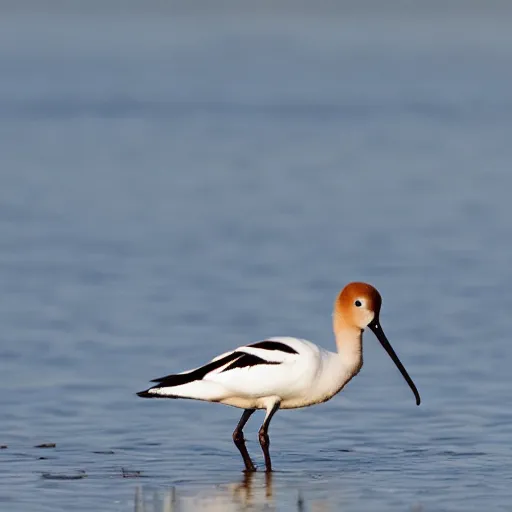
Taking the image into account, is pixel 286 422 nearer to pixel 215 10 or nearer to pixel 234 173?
pixel 234 173

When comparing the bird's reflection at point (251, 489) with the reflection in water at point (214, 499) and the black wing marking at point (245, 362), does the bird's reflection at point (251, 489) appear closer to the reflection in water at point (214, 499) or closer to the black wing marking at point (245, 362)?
the reflection in water at point (214, 499)

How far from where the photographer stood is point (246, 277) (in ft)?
57.5

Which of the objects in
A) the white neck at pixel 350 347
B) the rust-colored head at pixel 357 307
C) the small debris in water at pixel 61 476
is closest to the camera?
the small debris in water at pixel 61 476

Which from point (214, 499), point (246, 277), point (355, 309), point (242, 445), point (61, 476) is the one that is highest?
point (246, 277)

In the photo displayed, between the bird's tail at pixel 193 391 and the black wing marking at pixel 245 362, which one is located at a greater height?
the black wing marking at pixel 245 362

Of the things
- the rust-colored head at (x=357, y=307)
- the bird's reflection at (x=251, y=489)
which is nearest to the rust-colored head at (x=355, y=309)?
the rust-colored head at (x=357, y=307)

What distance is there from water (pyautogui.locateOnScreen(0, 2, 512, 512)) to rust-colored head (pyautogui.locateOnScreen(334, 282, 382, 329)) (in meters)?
0.84

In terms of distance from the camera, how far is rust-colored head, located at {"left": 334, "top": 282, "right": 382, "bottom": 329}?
10.6 m

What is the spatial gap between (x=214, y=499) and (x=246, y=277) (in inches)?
326

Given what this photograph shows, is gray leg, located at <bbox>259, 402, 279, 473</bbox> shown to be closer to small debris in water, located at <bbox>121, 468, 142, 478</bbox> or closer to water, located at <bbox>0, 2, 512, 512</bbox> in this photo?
water, located at <bbox>0, 2, 512, 512</bbox>

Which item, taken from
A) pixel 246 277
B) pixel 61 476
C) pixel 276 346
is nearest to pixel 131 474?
pixel 61 476

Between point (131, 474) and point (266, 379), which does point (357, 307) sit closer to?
point (266, 379)

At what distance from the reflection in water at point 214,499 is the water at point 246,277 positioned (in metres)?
0.03

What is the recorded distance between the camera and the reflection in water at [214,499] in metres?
9.11
